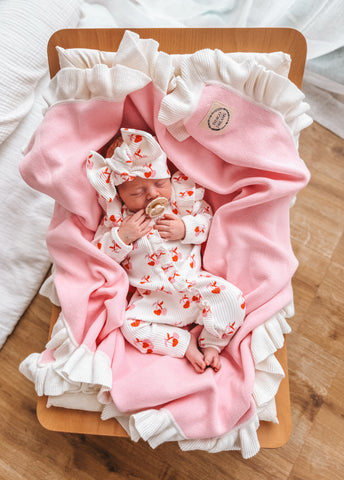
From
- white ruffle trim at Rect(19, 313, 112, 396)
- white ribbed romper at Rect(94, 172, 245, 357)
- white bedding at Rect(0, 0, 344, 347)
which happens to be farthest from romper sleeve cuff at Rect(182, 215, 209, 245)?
white bedding at Rect(0, 0, 344, 347)

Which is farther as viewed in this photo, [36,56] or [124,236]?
[36,56]

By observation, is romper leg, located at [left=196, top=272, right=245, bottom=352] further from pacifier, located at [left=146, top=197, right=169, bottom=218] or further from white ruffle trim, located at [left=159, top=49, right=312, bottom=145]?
white ruffle trim, located at [left=159, top=49, right=312, bottom=145]

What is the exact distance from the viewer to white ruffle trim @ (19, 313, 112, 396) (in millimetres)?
907

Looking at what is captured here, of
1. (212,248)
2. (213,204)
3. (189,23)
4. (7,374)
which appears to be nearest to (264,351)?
(212,248)

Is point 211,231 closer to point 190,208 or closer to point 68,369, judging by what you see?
point 190,208

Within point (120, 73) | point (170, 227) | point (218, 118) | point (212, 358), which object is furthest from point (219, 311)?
point (120, 73)

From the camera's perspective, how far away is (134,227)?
99cm

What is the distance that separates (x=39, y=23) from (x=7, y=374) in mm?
1009

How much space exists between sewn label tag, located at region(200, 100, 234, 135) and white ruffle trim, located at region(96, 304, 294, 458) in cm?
45

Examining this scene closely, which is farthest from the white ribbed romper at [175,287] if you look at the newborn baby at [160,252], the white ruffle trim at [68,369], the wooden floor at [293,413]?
the wooden floor at [293,413]

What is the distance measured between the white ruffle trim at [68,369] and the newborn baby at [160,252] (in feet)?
0.35

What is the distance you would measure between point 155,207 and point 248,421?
1.68ft

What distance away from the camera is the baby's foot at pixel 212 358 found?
38.4 inches

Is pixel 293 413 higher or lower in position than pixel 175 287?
lower
